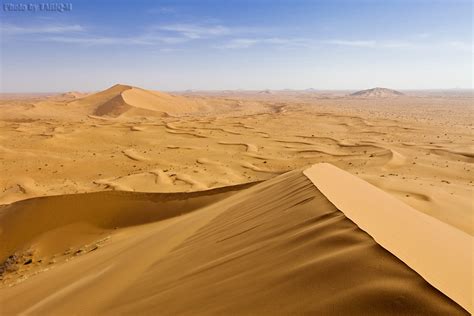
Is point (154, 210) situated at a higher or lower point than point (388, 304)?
lower

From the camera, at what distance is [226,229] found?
3625 mm

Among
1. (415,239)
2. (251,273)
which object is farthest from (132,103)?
(415,239)

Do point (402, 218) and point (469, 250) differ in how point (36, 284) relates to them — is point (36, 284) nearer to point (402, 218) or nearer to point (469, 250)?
point (402, 218)

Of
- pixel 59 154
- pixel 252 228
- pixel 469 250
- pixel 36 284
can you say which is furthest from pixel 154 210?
pixel 59 154

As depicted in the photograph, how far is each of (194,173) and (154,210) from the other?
3822mm

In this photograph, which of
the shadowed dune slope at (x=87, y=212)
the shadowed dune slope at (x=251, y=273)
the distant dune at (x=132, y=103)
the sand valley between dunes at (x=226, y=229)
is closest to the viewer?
the shadowed dune slope at (x=251, y=273)

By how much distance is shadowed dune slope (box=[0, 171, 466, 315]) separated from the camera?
1683 mm

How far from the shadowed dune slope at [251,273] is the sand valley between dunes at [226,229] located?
11 millimetres

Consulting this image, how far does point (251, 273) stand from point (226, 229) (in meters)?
1.38

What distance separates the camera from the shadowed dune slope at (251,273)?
1.68m

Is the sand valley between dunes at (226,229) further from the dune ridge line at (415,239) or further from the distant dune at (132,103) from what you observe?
the distant dune at (132,103)

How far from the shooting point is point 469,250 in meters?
2.50

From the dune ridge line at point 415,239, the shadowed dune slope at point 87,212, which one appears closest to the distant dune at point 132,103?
the shadowed dune slope at point 87,212

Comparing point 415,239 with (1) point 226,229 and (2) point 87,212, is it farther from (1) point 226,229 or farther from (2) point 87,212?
(2) point 87,212
